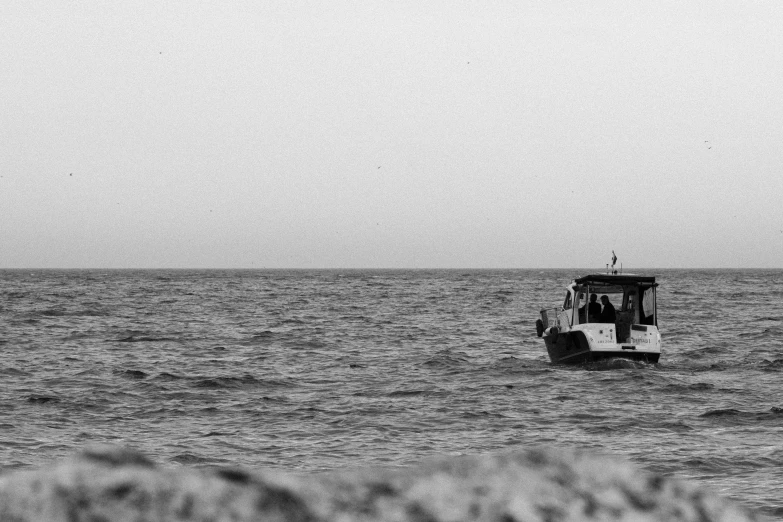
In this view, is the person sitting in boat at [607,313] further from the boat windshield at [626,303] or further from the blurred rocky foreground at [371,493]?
the blurred rocky foreground at [371,493]

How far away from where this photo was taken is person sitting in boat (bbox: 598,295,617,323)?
25844 millimetres

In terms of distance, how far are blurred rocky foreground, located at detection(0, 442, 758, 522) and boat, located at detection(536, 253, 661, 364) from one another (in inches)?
927

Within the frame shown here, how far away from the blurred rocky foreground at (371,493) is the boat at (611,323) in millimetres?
23540

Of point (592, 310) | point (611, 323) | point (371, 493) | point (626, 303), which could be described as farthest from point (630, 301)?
point (371, 493)

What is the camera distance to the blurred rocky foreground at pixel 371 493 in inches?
78.0

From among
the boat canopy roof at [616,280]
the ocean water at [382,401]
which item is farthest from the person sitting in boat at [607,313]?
the ocean water at [382,401]

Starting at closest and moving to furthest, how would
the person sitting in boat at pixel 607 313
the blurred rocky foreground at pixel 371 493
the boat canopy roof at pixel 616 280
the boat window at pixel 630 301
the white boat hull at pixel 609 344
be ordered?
the blurred rocky foreground at pixel 371 493
the white boat hull at pixel 609 344
the boat canopy roof at pixel 616 280
the person sitting in boat at pixel 607 313
the boat window at pixel 630 301

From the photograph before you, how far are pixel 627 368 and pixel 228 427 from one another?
1157 cm

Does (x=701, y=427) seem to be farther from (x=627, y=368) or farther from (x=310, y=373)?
(x=310, y=373)

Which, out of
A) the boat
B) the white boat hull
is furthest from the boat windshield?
the white boat hull

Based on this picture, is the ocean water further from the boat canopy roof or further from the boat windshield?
the boat canopy roof

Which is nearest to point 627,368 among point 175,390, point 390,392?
point 390,392

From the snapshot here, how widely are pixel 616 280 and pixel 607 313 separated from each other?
85 cm

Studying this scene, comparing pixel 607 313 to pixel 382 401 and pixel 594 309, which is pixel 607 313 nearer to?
pixel 594 309
